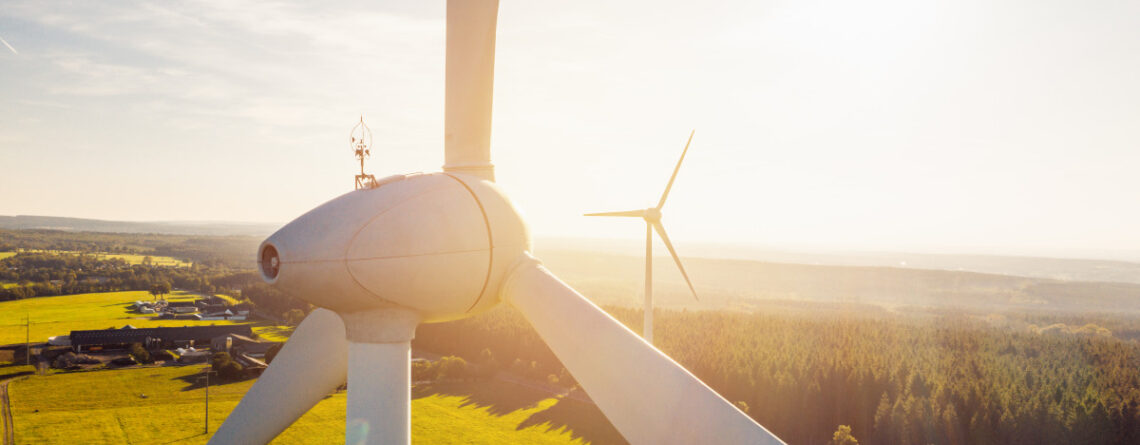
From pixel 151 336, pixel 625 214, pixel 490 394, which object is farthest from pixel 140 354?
pixel 625 214

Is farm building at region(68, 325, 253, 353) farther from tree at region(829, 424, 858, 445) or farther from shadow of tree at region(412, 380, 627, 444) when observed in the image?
tree at region(829, 424, 858, 445)

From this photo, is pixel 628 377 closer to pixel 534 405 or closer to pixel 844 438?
pixel 844 438

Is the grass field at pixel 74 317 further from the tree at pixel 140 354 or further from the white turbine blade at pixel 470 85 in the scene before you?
the white turbine blade at pixel 470 85

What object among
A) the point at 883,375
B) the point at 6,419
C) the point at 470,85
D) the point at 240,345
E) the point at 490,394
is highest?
the point at 470,85

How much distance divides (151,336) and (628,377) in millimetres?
78405

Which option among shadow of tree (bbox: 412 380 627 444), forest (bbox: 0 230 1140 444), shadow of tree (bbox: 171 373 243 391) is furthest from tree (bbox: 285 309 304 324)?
shadow of tree (bbox: 412 380 627 444)

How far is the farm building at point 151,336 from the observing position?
225 feet

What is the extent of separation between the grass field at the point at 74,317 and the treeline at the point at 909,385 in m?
53.6

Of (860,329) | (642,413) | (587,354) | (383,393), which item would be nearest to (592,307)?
(587,354)

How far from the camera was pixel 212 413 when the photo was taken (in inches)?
1836

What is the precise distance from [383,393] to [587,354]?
160 inches

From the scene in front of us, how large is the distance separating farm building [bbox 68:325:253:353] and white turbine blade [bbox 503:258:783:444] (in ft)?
242

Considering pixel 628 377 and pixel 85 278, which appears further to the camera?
pixel 85 278

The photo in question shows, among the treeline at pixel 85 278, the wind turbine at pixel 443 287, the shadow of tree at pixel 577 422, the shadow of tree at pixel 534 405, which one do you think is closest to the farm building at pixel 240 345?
the shadow of tree at pixel 534 405
